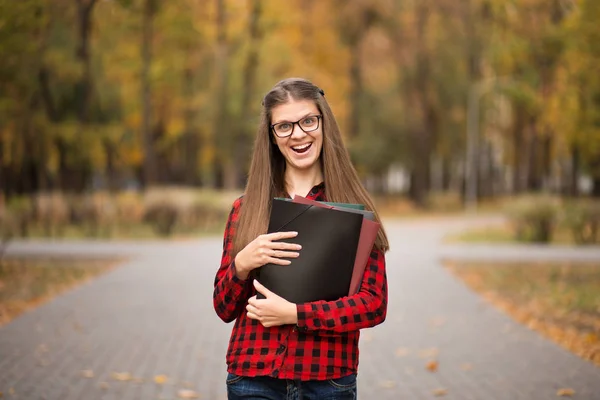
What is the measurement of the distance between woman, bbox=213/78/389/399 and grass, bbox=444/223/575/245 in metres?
20.0

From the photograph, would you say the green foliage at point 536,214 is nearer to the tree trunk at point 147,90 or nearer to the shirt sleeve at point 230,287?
the tree trunk at point 147,90

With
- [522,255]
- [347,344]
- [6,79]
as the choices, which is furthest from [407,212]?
[347,344]

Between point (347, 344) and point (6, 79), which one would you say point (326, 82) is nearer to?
point (6, 79)

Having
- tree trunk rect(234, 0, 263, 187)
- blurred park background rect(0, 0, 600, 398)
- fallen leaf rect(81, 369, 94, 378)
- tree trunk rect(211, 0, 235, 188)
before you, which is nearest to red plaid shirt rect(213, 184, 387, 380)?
blurred park background rect(0, 0, 600, 398)

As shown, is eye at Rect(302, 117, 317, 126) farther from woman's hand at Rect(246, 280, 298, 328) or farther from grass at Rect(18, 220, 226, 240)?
grass at Rect(18, 220, 226, 240)

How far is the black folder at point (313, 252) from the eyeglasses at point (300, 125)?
31cm

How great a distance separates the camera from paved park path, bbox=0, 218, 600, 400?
6.31 meters

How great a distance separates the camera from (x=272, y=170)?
283cm

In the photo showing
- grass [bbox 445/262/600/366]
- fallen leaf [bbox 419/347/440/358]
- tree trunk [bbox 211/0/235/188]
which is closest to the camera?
fallen leaf [bbox 419/347/440/358]

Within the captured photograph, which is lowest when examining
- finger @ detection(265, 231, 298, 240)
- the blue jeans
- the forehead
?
the blue jeans

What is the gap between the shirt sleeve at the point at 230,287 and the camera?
2672mm

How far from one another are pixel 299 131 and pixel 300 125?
0.07 ft

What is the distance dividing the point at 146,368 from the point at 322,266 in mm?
4870

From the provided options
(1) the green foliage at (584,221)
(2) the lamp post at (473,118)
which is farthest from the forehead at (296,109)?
(2) the lamp post at (473,118)
